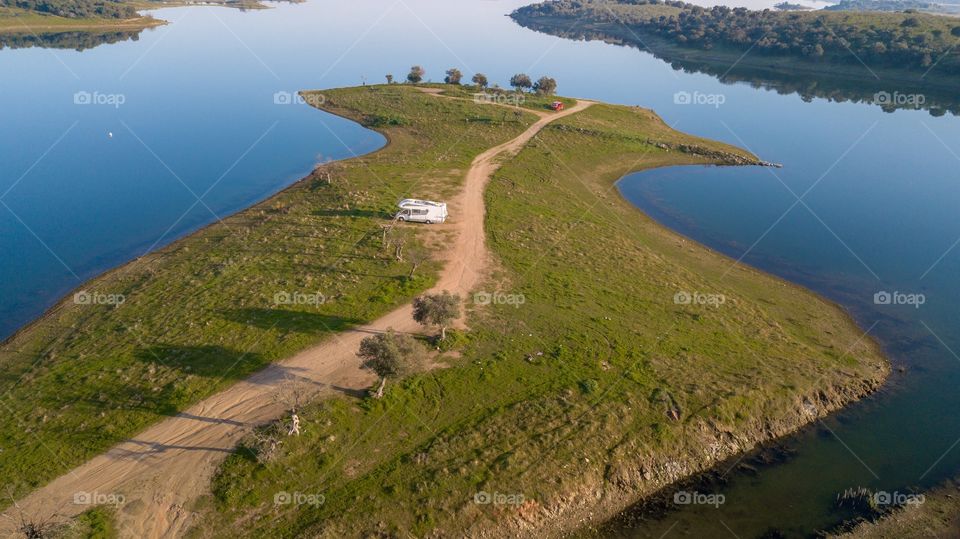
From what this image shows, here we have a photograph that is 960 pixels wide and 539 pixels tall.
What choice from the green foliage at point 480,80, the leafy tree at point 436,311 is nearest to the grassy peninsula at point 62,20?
the green foliage at point 480,80

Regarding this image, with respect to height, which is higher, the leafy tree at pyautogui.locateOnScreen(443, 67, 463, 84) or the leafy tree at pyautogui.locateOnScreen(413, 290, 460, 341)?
the leafy tree at pyautogui.locateOnScreen(443, 67, 463, 84)

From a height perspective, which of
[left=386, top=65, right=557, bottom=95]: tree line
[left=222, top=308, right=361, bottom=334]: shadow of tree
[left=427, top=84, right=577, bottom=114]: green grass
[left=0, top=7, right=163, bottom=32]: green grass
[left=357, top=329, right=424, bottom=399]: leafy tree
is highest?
[left=0, top=7, right=163, bottom=32]: green grass

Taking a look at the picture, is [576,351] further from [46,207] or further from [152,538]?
[46,207]

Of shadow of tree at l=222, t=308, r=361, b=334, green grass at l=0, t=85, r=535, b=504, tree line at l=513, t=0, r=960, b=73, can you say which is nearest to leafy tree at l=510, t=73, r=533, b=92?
green grass at l=0, t=85, r=535, b=504

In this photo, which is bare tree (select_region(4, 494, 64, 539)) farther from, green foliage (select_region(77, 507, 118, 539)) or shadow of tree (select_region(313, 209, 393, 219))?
shadow of tree (select_region(313, 209, 393, 219))

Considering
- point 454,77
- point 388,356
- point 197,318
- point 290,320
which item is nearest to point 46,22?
point 454,77

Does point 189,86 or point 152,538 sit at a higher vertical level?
point 189,86

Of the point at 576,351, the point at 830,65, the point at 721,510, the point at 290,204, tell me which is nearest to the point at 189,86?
the point at 290,204

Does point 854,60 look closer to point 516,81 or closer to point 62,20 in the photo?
point 516,81
